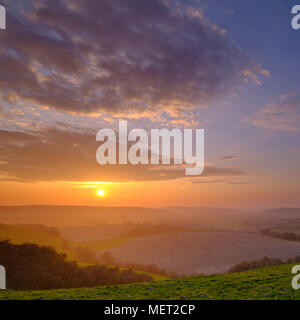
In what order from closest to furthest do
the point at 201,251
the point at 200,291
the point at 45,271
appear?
the point at 200,291
the point at 45,271
the point at 201,251

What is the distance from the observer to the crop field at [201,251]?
7856cm

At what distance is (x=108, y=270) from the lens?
4638 centimetres

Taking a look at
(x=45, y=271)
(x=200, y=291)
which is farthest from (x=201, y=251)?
(x=200, y=291)

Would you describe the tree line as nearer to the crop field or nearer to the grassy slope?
the grassy slope

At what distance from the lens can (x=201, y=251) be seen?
92250 mm

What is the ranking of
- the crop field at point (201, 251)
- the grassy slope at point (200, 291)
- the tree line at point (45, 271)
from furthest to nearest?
the crop field at point (201, 251), the tree line at point (45, 271), the grassy slope at point (200, 291)

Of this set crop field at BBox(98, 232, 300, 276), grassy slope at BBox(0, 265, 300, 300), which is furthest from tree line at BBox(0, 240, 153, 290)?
crop field at BBox(98, 232, 300, 276)

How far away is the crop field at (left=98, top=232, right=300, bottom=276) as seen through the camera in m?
78.6

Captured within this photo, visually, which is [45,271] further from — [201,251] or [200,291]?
[201,251]

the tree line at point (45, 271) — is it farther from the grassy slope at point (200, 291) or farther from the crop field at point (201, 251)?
the crop field at point (201, 251)

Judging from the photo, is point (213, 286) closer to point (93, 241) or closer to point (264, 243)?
point (264, 243)

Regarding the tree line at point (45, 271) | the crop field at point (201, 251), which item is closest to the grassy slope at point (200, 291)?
the tree line at point (45, 271)
